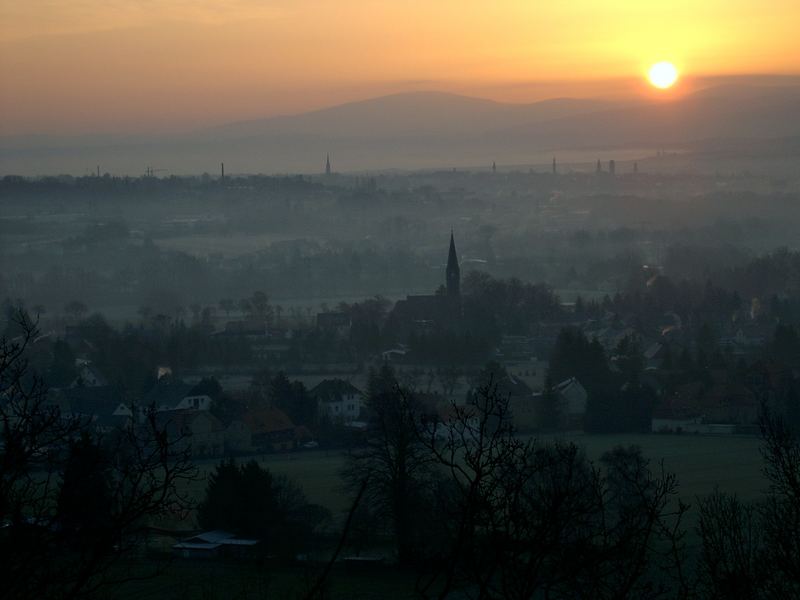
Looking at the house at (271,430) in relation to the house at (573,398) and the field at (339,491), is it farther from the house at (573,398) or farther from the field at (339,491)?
the house at (573,398)

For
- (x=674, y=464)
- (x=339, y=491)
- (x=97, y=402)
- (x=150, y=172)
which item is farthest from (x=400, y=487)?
(x=150, y=172)

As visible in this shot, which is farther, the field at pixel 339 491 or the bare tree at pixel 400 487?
the bare tree at pixel 400 487

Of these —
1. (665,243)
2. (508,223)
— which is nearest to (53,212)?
(508,223)

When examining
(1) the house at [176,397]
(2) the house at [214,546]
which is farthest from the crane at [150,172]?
(2) the house at [214,546]

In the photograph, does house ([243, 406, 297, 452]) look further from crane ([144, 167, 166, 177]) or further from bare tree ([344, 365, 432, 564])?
crane ([144, 167, 166, 177])

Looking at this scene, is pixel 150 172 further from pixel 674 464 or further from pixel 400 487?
pixel 400 487

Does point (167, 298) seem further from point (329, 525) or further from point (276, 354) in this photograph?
point (329, 525)
